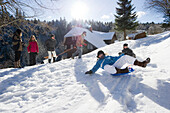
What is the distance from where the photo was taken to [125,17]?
75.4 feet

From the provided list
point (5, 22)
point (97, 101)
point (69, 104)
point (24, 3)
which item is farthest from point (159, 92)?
point (5, 22)

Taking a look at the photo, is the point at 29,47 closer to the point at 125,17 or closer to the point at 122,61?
the point at 122,61

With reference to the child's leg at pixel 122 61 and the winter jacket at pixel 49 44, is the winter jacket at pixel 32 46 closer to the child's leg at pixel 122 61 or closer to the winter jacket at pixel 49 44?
the winter jacket at pixel 49 44

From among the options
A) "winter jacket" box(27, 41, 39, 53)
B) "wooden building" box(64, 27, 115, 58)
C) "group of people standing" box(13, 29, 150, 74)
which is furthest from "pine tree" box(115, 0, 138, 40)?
"winter jacket" box(27, 41, 39, 53)

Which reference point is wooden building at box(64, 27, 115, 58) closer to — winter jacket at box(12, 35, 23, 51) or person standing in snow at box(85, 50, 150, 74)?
winter jacket at box(12, 35, 23, 51)

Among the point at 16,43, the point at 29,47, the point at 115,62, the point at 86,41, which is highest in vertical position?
the point at 86,41

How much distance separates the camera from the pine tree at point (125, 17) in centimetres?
2295

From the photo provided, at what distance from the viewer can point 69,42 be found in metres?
27.3

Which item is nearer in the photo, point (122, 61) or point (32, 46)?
point (122, 61)

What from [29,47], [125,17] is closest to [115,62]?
[29,47]

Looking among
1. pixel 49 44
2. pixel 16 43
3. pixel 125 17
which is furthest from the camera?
pixel 125 17

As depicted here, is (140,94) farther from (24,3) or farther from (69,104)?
(24,3)

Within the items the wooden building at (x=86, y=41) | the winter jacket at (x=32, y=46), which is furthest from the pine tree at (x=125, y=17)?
the winter jacket at (x=32, y=46)

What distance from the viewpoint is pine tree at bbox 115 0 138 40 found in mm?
22953
